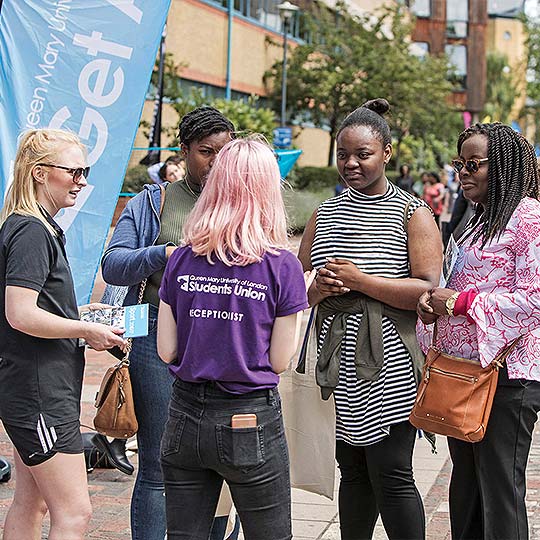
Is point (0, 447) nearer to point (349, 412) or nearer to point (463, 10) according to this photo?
point (349, 412)

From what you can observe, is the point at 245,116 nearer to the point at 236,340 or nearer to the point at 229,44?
the point at 229,44

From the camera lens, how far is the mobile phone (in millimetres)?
3135

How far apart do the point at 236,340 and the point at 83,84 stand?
9.12ft

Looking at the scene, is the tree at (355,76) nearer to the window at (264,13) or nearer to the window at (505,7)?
the window at (264,13)

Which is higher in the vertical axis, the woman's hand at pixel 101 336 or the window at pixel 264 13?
the window at pixel 264 13

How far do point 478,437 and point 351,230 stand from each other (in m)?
0.98

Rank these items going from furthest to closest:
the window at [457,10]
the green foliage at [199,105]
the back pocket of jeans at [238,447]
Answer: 1. the window at [457,10]
2. the green foliage at [199,105]
3. the back pocket of jeans at [238,447]

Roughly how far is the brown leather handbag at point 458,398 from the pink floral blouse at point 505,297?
0.21ft

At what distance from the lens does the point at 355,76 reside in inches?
1364

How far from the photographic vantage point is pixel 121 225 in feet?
14.0

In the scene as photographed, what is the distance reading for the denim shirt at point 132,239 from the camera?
161 inches

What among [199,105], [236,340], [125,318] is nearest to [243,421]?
[236,340]

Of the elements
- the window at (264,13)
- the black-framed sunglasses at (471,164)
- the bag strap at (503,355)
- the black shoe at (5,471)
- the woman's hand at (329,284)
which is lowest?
the black shoe at (5,471)

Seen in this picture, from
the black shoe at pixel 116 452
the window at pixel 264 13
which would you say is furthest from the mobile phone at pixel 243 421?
the window at pixel 264 13
